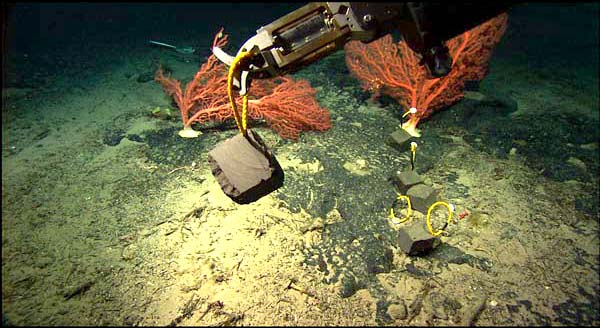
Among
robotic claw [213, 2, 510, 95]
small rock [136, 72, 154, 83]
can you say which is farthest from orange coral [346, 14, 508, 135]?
small rock [136, 72, 154, 83]

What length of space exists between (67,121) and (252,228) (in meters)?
4.52

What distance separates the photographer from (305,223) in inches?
131

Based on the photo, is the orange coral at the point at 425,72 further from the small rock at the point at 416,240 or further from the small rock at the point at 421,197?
the small rock at the point at 416,240

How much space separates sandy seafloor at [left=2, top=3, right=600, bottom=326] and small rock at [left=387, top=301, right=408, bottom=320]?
0.01 metres

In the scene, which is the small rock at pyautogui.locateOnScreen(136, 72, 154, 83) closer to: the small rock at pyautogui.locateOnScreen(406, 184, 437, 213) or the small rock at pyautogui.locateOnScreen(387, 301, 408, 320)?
the small rock at pyautogui.locateOnScreen(406, 184, 437, 213)

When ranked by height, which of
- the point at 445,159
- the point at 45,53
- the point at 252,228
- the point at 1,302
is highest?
the point at 45,53

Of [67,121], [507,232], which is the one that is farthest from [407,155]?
[67,121]

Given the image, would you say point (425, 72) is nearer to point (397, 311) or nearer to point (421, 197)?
point (421, 197)

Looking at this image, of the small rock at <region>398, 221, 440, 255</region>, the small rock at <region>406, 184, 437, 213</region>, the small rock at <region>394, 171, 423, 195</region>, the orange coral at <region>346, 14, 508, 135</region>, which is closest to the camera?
the small rock at <region>398, 221, 440, 255</region>

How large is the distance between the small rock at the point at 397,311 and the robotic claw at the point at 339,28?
215 cm

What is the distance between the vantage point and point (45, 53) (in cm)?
931

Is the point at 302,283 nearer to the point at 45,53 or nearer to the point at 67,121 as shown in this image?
the point at 67,121

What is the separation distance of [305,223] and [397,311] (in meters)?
1.27

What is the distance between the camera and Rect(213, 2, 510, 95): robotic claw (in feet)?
6.20
